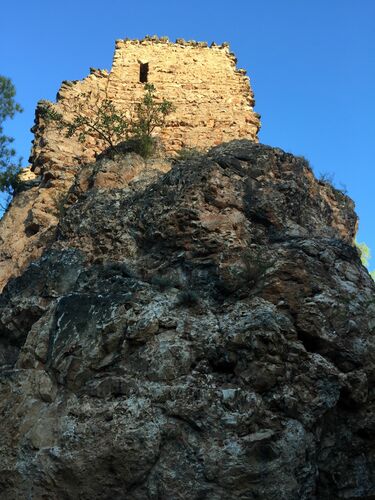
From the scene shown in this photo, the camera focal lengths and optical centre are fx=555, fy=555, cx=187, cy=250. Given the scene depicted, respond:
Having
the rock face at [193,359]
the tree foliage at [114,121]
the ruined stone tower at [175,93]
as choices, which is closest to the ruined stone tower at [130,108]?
the ruined stone tower at [175,93]

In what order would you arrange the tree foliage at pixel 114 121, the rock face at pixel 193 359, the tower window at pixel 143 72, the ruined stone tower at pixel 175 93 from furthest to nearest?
the tower window at pixel 143 72 < the ruined stone tower at pixel 175 93 < the tree foliage at pixel 114 121 < the rock face at pixel 193 359

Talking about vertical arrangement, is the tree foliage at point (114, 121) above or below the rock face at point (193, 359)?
above

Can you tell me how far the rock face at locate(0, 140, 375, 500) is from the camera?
5109mm

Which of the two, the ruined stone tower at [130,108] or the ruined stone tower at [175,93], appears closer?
the ruined stone tower at [130,108]

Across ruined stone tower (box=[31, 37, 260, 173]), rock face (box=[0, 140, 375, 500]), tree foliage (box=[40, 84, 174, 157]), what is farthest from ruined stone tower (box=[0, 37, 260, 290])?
rock face (box=[0, 140, 375, 500])

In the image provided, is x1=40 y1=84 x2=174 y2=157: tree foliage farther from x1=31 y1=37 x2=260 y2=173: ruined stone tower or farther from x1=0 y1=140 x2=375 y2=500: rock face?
x1=0 y1=140 x2=375 y2=500: rock face

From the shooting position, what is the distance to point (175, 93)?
13.2 metres

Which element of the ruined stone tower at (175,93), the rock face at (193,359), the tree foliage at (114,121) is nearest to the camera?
the rock face at (193,359)

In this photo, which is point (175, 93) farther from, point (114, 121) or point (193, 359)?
point (193, 359)

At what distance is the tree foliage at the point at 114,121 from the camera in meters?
10.4

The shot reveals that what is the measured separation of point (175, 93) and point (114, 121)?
2913 millimetres

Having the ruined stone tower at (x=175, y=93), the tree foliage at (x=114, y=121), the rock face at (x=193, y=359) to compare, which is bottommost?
the rock face at (x=193, y=359)

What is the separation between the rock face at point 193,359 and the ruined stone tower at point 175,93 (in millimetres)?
4669

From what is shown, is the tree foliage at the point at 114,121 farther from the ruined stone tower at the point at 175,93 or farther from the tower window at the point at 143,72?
the tower window at the point at 143,72
